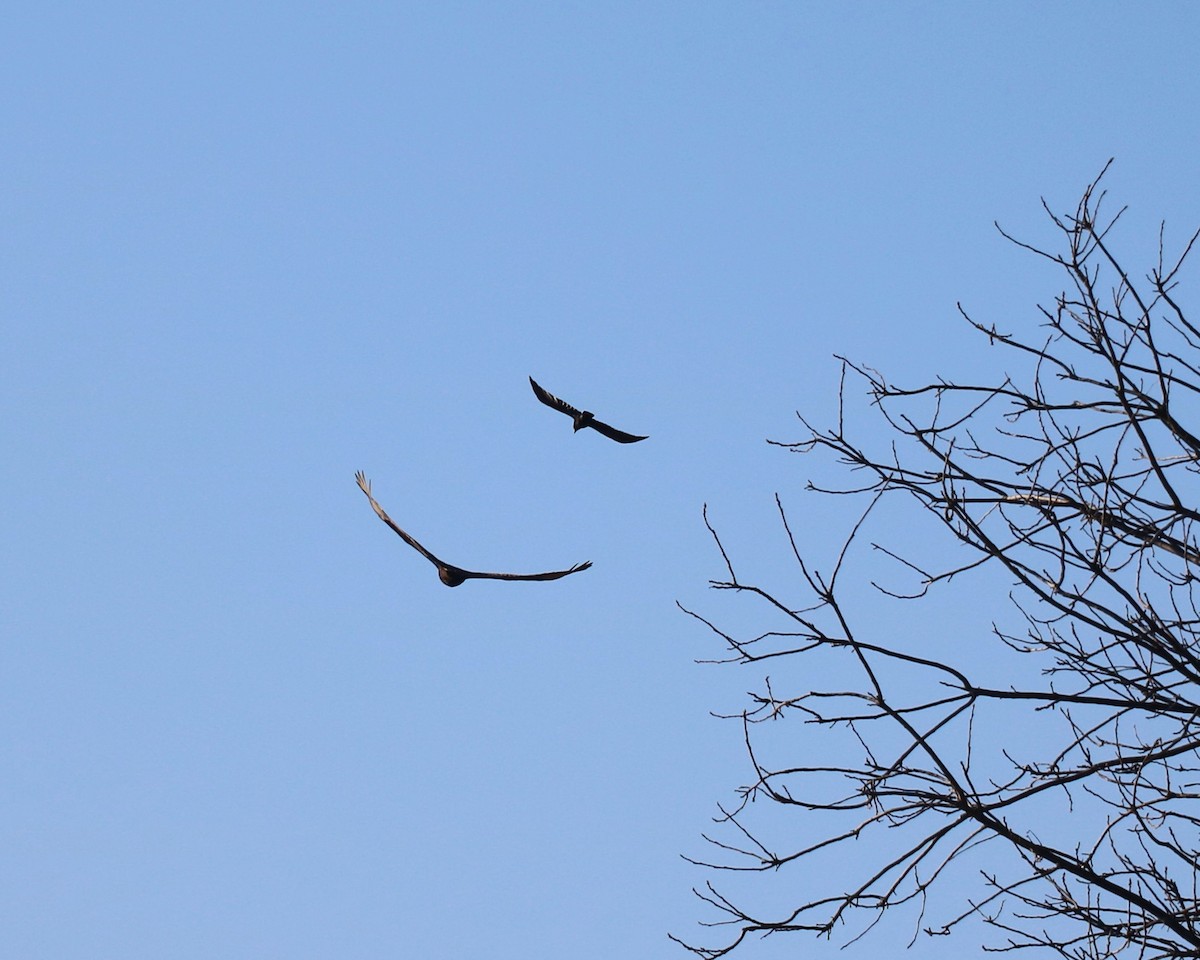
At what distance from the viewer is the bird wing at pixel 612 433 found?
6.15 m

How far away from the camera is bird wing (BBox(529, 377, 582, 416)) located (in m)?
6.17

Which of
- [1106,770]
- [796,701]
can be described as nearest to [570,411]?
[796,701]

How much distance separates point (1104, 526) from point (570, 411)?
1962 mm

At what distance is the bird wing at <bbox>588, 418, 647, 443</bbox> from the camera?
615 cm

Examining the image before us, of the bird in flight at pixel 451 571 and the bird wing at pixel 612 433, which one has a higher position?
the bird wing at pixel 612 433

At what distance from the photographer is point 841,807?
17.1ft

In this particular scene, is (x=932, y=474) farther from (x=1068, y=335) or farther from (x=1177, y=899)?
(x=1177, y=899)

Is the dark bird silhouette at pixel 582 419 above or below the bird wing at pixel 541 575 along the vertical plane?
above

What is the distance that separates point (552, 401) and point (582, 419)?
163 millimetres

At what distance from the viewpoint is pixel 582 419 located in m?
6.13

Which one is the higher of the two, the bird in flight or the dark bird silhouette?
the dark bird silhouette

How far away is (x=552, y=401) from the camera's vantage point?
245 inches

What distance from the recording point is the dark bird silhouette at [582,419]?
20.1 feet

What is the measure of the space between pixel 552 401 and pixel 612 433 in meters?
0.25
